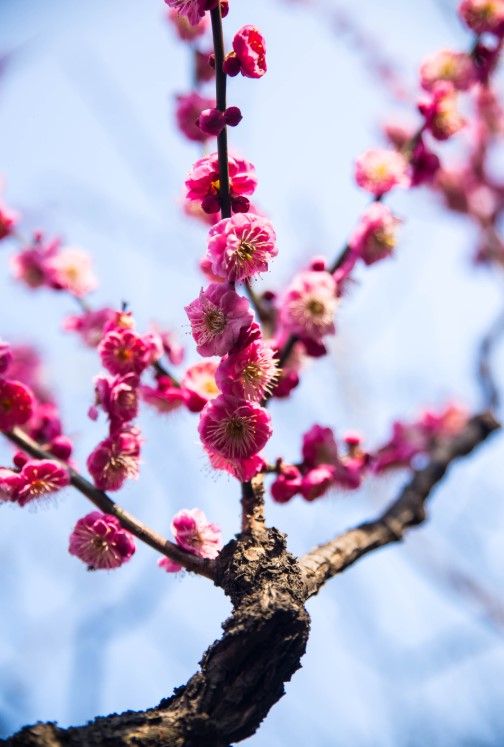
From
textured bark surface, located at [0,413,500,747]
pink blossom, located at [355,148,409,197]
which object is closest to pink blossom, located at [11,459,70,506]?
textured bark surface, located at [0,413,500,747]

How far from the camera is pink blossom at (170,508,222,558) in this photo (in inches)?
84.4

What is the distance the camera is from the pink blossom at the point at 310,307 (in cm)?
258

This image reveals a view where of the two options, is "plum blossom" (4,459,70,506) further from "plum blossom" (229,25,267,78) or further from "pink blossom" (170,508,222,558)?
"plum blossom" (229,25,267,78)

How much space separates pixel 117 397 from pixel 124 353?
0.58 ft

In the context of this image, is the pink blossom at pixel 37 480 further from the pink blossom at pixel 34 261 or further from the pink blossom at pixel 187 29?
the pink blossom at pixel 187 29

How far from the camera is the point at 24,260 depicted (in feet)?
10.5

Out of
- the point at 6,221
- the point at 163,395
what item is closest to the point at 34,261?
the point at 6,221

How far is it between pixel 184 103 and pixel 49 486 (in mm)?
1920

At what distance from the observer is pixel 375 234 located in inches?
108

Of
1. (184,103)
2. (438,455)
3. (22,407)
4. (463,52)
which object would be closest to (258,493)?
(22,407)

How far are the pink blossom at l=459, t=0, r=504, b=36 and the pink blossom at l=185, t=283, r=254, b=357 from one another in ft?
6.89

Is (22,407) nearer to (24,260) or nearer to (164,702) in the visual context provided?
(164,702)

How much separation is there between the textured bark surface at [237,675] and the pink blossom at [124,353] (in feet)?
2.40

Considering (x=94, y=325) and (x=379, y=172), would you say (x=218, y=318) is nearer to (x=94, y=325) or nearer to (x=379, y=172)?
(x=94, y=325)
